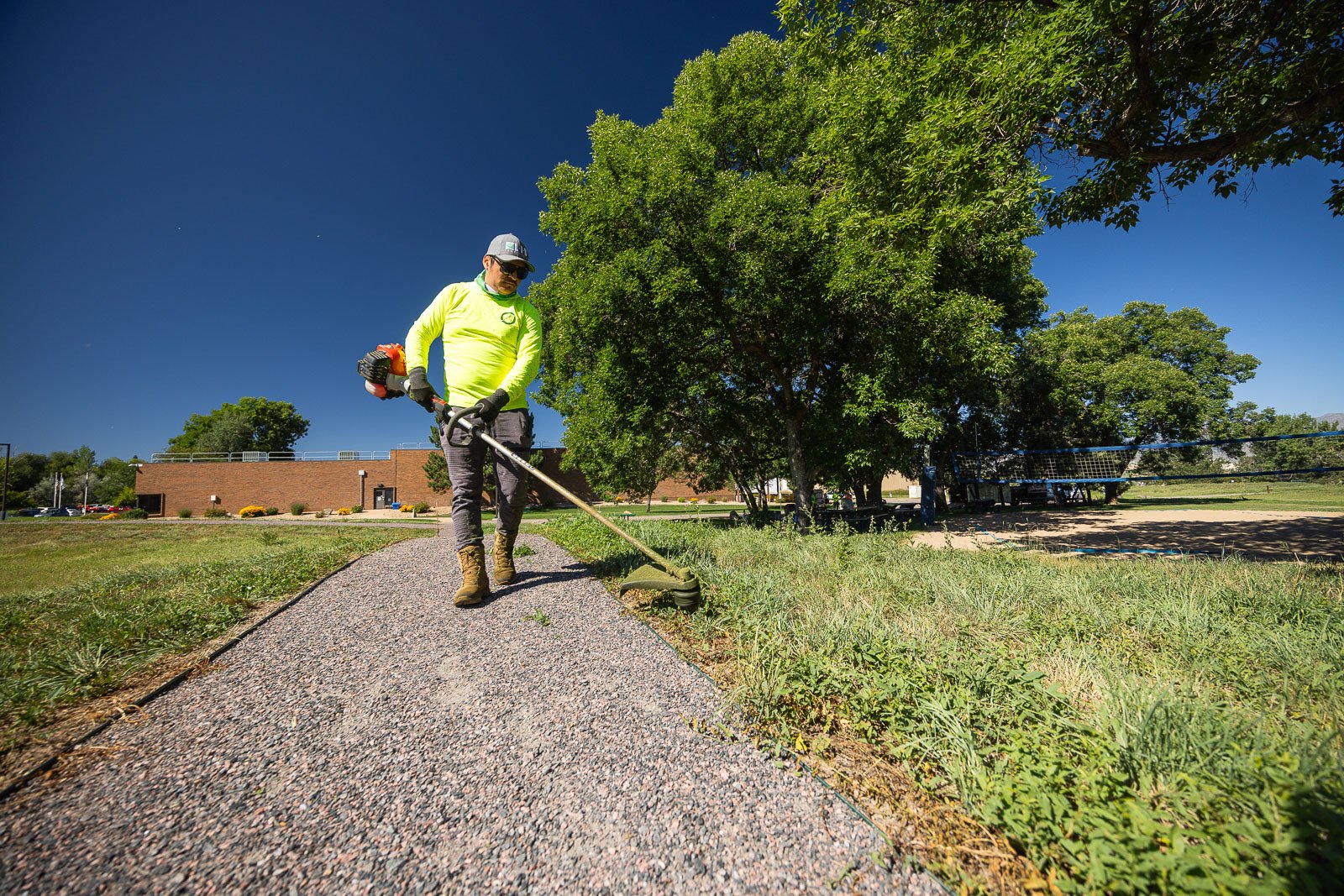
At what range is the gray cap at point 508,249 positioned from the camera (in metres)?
3.63

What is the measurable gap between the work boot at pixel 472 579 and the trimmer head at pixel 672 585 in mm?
1036

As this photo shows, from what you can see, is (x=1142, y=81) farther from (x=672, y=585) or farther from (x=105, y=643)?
(x=105, y=643)

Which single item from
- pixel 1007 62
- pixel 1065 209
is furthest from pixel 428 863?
pixel 1065 209

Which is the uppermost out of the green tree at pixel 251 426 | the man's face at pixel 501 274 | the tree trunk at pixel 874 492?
the green tree at pixel 251 426

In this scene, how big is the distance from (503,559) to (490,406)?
1350 mm

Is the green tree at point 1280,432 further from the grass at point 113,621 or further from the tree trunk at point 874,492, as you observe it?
the grass at point 113,621

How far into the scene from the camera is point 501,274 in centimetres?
367

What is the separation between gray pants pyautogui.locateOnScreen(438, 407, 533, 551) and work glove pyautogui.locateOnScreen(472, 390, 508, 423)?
16cm

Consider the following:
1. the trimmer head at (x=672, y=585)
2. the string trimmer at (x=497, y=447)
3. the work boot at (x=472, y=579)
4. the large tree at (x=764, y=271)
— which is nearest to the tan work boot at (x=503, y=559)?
the work boot at (x=472, y=579)

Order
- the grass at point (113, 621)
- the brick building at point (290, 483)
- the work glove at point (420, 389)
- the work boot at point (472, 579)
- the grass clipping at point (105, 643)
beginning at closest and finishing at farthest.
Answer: the grass clipping at point (105, 643) < the grass at point (113, 621) < the work boot at point (472, 579) < the work glove at point (420, 389) < the brick building at point (290, 483)

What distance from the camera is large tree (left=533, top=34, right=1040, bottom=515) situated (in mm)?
7699

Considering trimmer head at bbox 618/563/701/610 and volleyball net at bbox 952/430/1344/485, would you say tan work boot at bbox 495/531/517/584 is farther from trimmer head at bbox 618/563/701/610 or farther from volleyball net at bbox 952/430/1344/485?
volleyball net at bbox 952/430/1344/485

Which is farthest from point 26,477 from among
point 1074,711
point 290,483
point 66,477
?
point 1074,711

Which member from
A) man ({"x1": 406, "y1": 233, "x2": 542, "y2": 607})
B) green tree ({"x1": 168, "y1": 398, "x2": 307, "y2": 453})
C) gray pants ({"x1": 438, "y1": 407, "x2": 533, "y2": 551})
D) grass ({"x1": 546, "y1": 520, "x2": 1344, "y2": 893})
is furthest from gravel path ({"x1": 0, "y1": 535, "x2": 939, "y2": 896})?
green tree ({"x1": 168, "y1": 398, "x2": 307, "y2": 453})
